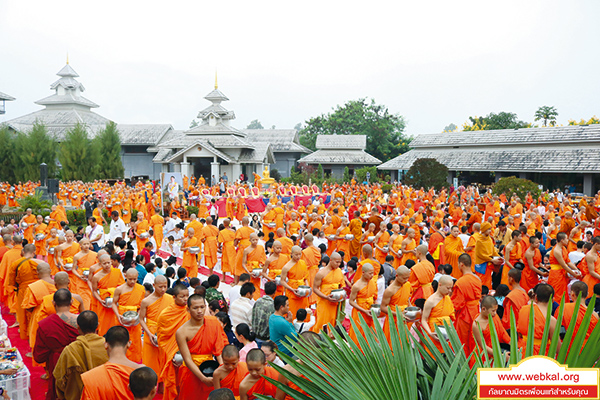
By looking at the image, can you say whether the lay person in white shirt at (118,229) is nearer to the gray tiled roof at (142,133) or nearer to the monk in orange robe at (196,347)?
the monk in orange robe at (196,347)

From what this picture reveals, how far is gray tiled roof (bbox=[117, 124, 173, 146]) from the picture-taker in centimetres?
4626

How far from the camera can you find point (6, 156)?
3750 centimetres

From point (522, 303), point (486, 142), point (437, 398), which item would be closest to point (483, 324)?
point (522, 303)

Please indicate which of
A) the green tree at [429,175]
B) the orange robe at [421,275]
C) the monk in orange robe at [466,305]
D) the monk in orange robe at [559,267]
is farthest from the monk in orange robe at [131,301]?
the green tree at [429,175]

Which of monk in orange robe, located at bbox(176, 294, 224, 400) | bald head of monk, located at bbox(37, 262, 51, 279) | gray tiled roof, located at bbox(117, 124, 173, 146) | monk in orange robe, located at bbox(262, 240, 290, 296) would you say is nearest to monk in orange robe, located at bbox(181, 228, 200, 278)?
monk in orange robe, located at bbox(262, 240, 290, 296)

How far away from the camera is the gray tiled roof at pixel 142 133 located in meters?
46.3

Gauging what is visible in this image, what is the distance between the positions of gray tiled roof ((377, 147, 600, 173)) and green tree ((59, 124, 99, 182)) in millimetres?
24515

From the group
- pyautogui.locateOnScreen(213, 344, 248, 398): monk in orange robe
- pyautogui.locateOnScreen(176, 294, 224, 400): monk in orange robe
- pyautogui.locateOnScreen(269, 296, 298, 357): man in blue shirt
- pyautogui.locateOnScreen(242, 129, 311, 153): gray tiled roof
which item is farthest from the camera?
pyautogui.locateOnScreen(242, 129, 311, 153): gray tiled roof

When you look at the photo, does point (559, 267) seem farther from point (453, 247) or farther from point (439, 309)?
point (439, 309)

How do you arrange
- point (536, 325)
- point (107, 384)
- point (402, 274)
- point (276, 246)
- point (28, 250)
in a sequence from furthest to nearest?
1. point (276, 246)
2. point (28, 250)
3. point (402, 274)
4. point (536, 325)
5. point (107, 384)

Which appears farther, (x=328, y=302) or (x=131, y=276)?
(x=328, y=302)

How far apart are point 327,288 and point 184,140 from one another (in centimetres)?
3663

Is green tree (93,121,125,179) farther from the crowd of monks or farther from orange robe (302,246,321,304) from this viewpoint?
orange robe (302,246,321,304)

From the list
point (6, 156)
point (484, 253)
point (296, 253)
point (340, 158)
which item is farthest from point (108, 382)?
point (340, 158)
